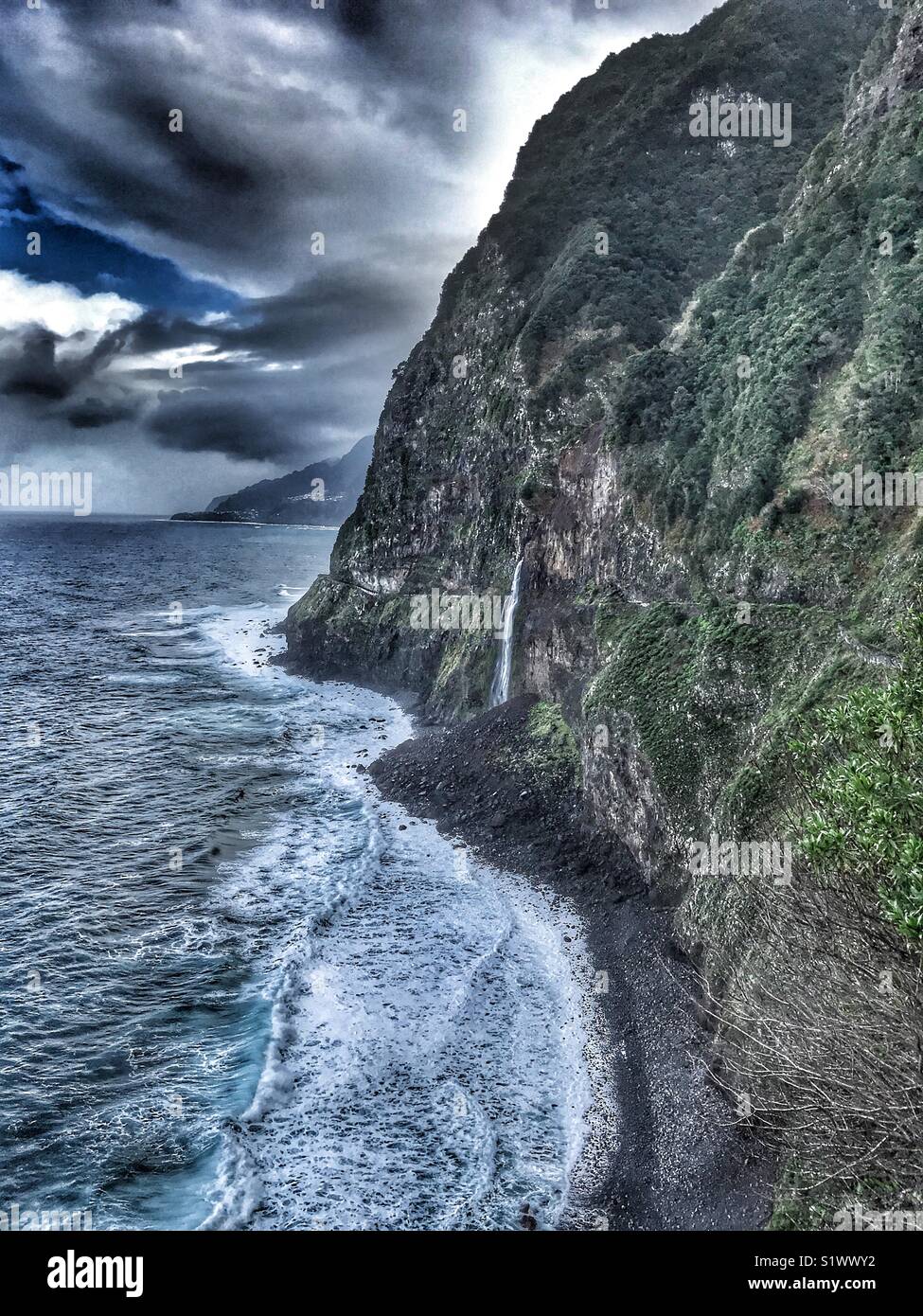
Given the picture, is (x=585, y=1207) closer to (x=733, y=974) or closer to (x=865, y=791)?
(x=733, y=974)

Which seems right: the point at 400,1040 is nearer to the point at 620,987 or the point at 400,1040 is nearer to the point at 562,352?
the point at 620,987

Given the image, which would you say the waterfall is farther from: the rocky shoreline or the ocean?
the ocean

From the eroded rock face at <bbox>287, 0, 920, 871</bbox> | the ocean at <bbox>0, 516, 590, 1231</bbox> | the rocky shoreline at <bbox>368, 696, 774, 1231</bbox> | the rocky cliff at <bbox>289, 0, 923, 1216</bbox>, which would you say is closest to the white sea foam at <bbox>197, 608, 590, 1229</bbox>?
the ocean at <bbox>0, 516, 590, 1231</bbox>

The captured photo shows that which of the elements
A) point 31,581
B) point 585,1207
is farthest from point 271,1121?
point 31,581

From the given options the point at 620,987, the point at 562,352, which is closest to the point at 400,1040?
the point at 620,987

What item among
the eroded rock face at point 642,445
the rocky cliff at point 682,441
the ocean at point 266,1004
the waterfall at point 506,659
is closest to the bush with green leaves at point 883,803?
the rocky cliff at point 682,441
